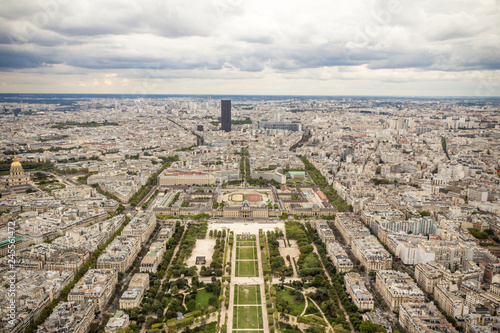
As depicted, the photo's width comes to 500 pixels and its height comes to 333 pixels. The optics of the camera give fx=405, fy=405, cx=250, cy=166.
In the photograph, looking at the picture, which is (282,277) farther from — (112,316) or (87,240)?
(87,240)

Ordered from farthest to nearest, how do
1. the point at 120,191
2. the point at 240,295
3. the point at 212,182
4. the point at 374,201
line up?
the point at 212,182 → the point at 120,191 → the point at 374,201 → the point at 240,295

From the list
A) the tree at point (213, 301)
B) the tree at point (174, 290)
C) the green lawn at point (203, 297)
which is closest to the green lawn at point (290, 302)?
the tree at point (213, 301)

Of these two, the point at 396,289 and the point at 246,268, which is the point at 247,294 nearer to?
the point at 246,268

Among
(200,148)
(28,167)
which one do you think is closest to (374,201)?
(200,148)

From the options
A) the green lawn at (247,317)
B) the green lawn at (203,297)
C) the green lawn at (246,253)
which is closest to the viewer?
the green lawn at (247,317)

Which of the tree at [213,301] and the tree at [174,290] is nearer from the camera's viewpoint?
the tree at [213,301]

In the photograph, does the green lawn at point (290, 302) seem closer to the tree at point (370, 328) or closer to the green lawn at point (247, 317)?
the green lawn at point (247, 317)

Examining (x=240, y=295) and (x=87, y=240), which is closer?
(x=240, y=295)
